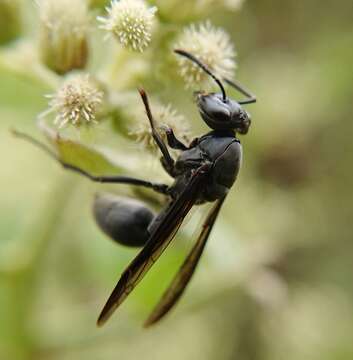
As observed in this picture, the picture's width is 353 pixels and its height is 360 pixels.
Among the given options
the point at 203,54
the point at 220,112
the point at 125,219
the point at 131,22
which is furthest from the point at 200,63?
the point at 125,219

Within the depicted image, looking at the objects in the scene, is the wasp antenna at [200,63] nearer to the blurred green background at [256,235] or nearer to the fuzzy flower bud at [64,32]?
the fuzzy flower bud at [64,32]

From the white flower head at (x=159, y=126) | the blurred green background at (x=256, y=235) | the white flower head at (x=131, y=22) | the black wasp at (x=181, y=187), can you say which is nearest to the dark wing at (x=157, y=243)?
the black wasp at (x=181, y=187)

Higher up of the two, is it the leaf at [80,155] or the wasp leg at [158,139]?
the wasp leg at [158,139]

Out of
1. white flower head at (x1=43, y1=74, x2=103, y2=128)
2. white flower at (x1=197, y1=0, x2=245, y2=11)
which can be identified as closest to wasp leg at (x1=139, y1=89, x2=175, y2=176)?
white flower head at (x1=43, y1=74, x2=103, y2=128)

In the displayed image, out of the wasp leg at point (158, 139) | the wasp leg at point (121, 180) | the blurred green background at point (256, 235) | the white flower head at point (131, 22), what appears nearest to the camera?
the white flower head at point (131, 22)

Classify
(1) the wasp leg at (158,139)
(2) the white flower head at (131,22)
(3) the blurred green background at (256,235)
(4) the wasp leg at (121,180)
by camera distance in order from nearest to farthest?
(2) the white flower head at (131,22) < (1) the wasp leg at (158,139) < (4) the wasp leg at (121,180) < (3) the blurred green background at (256,235)

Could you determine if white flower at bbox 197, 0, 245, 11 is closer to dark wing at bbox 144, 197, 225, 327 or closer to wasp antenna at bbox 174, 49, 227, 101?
wasp antenna at bbox 174, 49, 227, 101

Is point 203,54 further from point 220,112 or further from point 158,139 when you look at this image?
point 158,139

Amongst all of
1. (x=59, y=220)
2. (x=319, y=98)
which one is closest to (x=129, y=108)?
(x=59, y=220)
